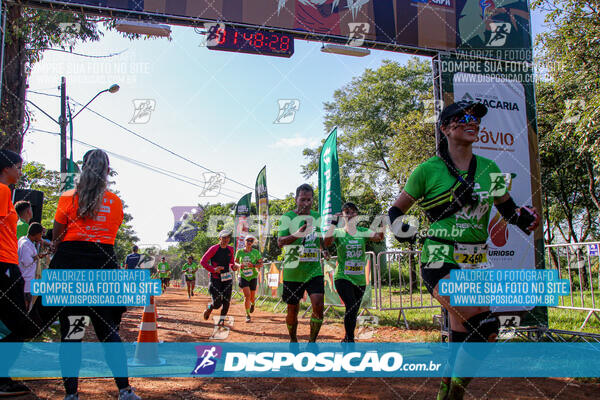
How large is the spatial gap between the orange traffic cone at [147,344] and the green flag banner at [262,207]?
8.91m

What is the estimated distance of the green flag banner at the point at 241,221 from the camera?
15.6 metres

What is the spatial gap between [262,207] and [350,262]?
932 cm

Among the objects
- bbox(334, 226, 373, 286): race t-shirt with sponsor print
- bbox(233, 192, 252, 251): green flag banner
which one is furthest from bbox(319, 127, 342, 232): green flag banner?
bbox(233, 192, 252, 251): green flag banner

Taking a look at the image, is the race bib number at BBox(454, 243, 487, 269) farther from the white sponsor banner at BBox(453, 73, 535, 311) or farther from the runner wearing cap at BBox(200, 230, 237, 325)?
the runner wearing cap at BBox(200, 230, 237, 325)

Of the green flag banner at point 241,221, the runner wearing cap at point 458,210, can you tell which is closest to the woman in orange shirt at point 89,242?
the runner wearing cap at point 458,210

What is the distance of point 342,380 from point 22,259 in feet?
16.1

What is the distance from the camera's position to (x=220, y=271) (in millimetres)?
8586

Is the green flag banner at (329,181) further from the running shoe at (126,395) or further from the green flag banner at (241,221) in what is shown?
Answer: the green flag banner at (241,221)

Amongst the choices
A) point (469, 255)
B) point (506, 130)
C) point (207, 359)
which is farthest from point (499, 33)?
point (207, 359)

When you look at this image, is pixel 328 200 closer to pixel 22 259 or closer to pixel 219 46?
pixel 219 46

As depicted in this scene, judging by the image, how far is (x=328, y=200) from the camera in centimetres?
813

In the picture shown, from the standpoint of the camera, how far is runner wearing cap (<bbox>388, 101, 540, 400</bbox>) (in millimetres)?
2674

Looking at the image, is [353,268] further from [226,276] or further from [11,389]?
[11,389]

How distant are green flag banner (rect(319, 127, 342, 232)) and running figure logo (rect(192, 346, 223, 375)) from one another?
3234 millimetres
